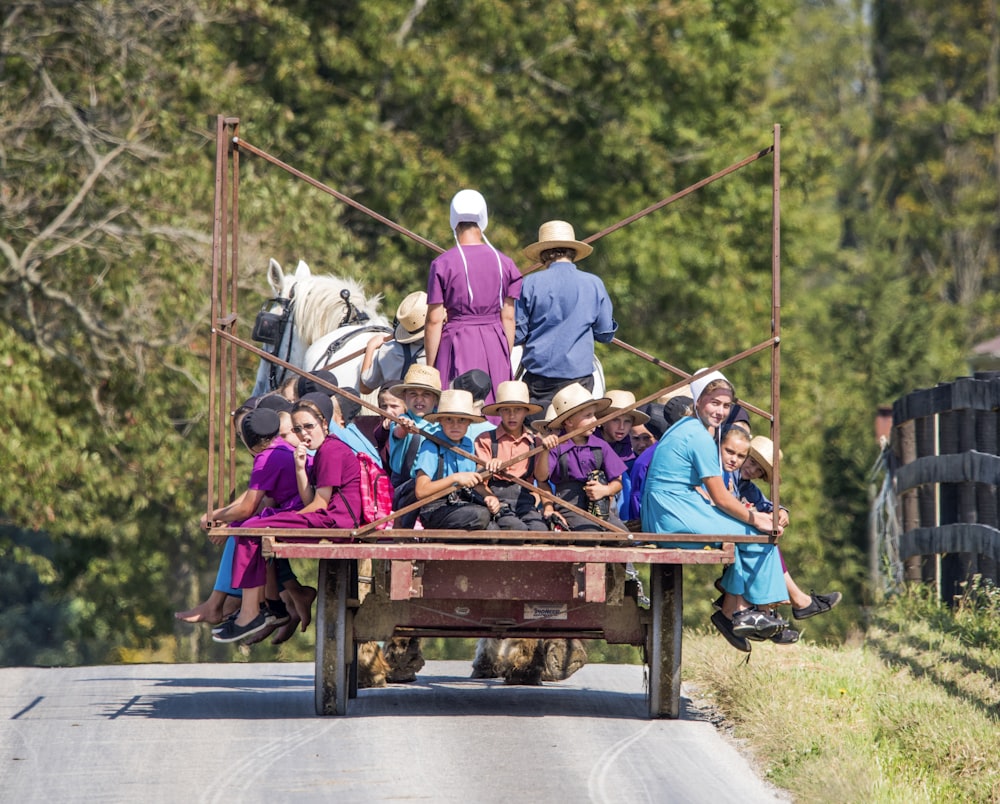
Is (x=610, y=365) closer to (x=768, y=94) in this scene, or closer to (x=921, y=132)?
(x=768, y=94)

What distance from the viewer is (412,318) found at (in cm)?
1186

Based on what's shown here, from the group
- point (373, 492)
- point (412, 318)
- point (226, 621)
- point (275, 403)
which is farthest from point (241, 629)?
point (412, 318)

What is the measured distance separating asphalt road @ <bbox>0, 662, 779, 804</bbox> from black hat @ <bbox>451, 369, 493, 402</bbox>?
1590 millimetres

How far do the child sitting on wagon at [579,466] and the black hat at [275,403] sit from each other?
1.66 metres

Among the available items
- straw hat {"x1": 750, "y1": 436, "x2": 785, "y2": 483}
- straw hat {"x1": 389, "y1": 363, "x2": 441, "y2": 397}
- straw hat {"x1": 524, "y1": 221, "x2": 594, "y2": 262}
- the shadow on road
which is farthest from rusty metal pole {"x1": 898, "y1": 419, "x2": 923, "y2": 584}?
straw hat {"x1": 389, "y1": 363, "x2": 441, "y2": 397}

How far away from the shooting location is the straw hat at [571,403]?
9703 mm

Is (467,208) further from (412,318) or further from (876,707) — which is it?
(876,707)

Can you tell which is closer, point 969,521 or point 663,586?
point 663,586

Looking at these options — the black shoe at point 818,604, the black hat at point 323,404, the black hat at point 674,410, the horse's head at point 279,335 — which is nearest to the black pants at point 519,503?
the black hat at point 323,404

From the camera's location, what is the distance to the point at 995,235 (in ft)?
164

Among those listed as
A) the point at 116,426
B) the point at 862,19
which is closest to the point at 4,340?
the point at 116,426

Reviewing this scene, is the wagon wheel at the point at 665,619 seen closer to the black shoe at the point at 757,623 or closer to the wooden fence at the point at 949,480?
the black shoe at the point at 757,623

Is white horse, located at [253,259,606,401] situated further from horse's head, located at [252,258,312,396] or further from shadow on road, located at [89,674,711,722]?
shadow on road, located at [89,674,711,722]

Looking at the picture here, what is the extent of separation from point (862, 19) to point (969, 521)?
4601 cm
